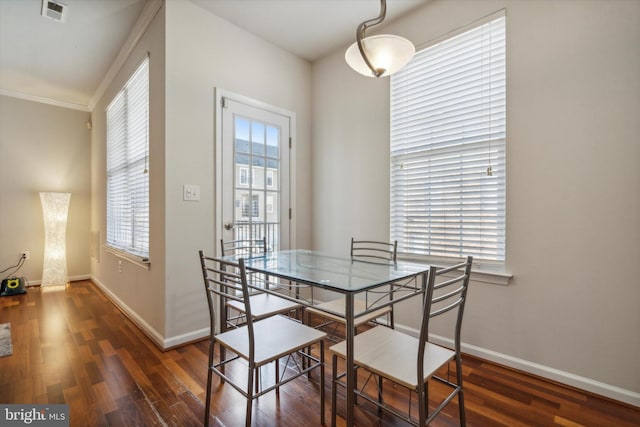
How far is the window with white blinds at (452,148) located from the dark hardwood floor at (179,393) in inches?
34.9

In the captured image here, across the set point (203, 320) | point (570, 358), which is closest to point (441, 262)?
point (570, 358)

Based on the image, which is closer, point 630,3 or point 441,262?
point 630,3

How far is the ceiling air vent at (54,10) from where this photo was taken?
2528 millimetres

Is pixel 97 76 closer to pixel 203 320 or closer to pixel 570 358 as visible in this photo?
pixel 203 320

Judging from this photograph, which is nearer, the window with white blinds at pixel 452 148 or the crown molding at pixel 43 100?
the window with white blinds at pixel 452 148

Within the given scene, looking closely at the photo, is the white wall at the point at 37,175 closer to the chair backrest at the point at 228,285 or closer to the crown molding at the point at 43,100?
the crown molding at the point at 43,100

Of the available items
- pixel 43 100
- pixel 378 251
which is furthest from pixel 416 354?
pixel 43 100

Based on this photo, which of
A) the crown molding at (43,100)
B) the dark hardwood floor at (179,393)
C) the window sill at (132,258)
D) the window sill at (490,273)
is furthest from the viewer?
the crown molding at (43,100)

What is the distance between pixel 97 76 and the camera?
4012 mm

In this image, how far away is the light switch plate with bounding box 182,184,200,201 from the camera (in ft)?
8.43

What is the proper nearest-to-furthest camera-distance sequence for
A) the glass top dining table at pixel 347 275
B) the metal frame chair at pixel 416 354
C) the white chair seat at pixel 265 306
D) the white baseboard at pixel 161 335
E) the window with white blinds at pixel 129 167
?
the metal frame chair at pixel 416 354 < the glass top dining table at pixel 347 275 < the white chair seat at pixel 265 306 < the white baseboard at pixel 161 335 < the window with white blinds at pixel 129 167

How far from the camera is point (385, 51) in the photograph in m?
1.56

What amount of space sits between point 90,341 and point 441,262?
301 centimetres

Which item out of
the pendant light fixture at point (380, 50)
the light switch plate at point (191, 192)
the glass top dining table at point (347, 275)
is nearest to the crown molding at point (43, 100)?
the light switch plate at point (191, 192)
